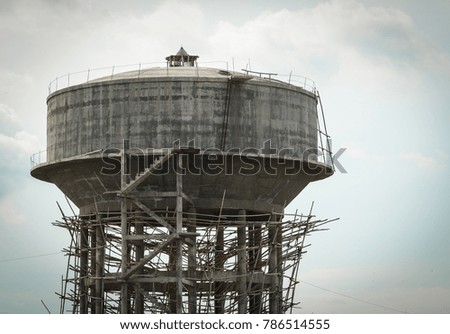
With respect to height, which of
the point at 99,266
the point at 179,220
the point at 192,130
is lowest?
the point at 99,266

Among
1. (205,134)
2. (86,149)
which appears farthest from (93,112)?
(205,134)

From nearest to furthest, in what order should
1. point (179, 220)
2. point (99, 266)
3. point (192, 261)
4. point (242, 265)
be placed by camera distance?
point (179, 220) → point (192, 261) → point (242, 265) → point (99, 266)

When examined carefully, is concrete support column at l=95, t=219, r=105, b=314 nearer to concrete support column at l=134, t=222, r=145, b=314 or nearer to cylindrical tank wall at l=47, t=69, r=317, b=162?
concrete support column at l=134, t=222, r=145, b=314

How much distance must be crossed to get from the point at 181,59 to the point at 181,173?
807cm

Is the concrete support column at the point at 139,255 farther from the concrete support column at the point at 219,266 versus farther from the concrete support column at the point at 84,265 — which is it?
the concrete support column at the point at 219,266

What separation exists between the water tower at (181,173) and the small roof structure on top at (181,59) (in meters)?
2.62

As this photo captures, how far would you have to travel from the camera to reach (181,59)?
57625 millimetres

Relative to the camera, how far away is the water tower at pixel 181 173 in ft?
169

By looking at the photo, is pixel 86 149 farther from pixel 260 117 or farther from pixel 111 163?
pixel 260 117

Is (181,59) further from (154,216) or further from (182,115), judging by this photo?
(154,216)

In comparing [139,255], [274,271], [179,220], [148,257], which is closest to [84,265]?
[139,255]

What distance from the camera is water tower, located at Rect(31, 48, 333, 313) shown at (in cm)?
5162
